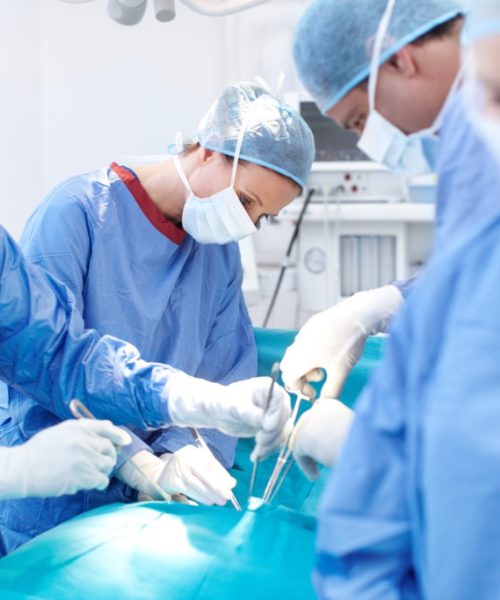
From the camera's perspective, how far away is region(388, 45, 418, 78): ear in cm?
107

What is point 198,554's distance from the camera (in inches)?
49.0

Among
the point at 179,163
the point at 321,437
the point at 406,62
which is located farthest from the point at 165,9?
the point at 321,437

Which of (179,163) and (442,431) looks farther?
(179,163)

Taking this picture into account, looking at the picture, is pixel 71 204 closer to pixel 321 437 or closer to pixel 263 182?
pixel 263 182

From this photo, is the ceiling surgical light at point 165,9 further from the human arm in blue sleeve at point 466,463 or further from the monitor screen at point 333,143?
the human arm in blue sleeve at point 466,463

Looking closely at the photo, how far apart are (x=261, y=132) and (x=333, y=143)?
2118 millimetres

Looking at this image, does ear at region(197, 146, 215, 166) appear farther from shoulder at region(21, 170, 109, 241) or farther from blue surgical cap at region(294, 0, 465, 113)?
blue surgical cap at region(294, 0, 465, 113)

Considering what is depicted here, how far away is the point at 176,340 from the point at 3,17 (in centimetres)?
251

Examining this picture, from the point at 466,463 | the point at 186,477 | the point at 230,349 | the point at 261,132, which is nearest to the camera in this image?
the point at 466,463

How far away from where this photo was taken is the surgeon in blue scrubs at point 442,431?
72 centimetres

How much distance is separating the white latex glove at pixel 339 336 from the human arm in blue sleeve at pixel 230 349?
1.12ft

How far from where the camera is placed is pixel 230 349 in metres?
2.17

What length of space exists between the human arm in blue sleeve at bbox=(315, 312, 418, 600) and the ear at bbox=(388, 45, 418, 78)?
0.43m

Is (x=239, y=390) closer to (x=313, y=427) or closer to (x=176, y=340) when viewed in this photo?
(x=313, y=427)
